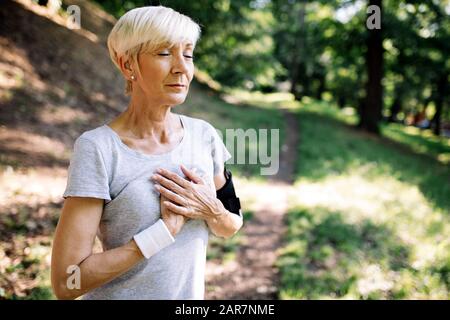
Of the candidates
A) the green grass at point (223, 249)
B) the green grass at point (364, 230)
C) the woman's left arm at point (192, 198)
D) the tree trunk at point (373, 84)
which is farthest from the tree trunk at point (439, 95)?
the woman's left arm at point (192, 198)

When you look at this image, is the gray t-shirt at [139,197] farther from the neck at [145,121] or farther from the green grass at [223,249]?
the green grass at [223,249]

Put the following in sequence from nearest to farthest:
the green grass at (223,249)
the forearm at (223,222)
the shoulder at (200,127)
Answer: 1. the forearm at (223,222)
2. the shoulder at (200,127)
3. the green grass at (223,249)

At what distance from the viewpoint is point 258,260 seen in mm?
5293

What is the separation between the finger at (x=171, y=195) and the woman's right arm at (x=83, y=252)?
8.8 inches

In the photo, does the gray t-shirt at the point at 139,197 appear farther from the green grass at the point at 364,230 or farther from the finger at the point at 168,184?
the green grass at the point at 364,230

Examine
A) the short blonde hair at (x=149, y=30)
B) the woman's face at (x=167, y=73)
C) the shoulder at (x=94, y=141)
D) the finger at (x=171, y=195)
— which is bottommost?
the finger at (x=171, y=195)

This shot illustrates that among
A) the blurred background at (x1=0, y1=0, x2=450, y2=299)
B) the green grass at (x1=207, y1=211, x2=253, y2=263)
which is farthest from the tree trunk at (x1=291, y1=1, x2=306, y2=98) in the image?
the green grass at (x1=207, y1=211, x2=253, y2=263)

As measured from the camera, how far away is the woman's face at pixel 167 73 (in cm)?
166

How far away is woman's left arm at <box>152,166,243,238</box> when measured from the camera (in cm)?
164

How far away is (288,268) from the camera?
4.91 metres

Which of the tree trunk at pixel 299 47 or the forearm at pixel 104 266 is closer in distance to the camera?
the forearm at pixel 104 266

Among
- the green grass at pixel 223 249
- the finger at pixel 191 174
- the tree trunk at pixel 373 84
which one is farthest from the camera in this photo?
the tree trunk at pixel 373 84

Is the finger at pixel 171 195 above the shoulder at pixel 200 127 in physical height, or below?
below

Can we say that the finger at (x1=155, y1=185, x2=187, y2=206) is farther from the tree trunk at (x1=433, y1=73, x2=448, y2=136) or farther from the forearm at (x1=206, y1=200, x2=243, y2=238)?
the tree trunk at (x1=433, y1=73, x2=448, y2=136)
